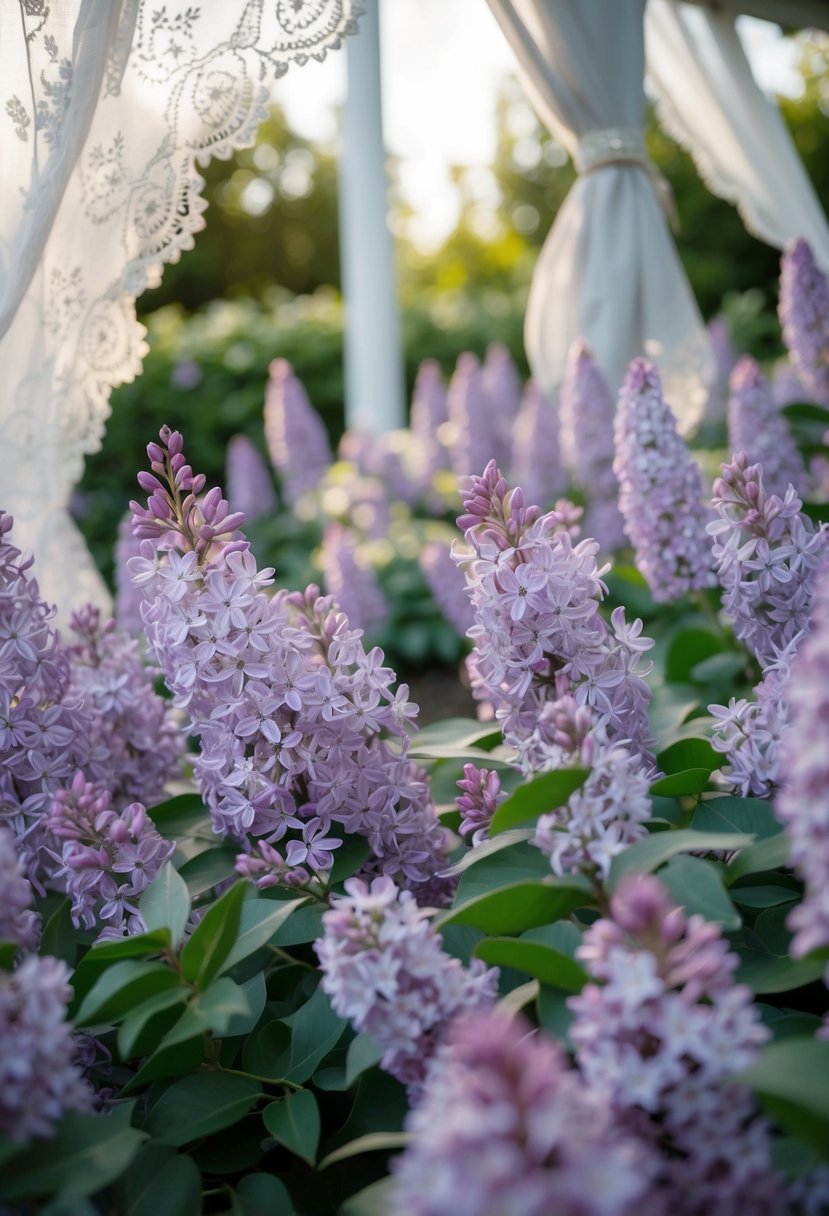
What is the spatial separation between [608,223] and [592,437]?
0.62 metres

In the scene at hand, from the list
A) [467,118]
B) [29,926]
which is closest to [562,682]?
[29,926]

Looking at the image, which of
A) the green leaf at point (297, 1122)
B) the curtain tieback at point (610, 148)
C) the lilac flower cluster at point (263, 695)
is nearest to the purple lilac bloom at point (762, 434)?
the curtain tieback at point (610, 148)

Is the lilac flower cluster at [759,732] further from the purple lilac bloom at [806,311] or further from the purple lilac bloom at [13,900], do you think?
the purple lilac bloom at [806,311]

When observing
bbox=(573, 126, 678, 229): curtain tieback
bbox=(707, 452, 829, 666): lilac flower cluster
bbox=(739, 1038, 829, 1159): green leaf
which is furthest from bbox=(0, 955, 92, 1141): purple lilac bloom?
bbox=(573, 126, 678, 229): curtain tieback

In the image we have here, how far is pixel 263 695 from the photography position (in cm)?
112

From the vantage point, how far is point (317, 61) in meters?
1.65

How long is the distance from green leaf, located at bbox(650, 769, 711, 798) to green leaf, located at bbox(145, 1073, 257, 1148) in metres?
0.55

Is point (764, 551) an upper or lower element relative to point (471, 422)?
upper

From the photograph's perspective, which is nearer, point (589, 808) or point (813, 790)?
point (813, 790)

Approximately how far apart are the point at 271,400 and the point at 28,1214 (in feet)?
14.1

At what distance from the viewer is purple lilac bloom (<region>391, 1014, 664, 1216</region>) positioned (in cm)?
58

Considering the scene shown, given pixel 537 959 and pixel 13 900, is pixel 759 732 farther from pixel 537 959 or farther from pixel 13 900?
pixel 13 900

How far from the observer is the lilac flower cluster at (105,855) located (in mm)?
1114

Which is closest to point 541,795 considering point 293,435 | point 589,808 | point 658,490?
A: point 589,808
